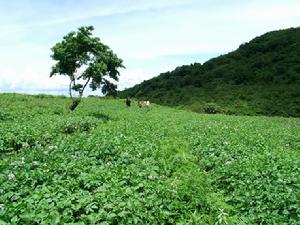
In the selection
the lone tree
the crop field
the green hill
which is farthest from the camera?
the green hill

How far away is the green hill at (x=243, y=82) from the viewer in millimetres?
75188

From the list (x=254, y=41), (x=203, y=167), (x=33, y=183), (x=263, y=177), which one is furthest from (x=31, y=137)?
(x=254, y=41)

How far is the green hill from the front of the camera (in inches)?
2960

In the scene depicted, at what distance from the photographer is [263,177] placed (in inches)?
488

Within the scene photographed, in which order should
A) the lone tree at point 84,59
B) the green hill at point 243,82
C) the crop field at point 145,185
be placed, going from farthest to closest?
the green hill at point 243,82 → the lone tree at point 84,59 → the crop field at point 145,185

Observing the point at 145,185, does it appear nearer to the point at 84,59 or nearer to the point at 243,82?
the point at 84,59

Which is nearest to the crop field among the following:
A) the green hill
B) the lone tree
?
the lone tree

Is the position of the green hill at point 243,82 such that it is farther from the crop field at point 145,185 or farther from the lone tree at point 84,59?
the crop field at point 145,185

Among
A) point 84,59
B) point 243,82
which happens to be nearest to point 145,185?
point 84,59

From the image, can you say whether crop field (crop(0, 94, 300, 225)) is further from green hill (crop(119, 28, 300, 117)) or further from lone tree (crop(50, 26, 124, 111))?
green hill (crop(119, 28, 300, 117))

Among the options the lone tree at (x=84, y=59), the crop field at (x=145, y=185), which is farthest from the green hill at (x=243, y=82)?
the crop field at (x=145, y=185)

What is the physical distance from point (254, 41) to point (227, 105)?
4520 cm

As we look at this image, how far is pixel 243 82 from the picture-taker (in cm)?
9338

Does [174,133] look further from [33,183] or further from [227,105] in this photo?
[227,105]
